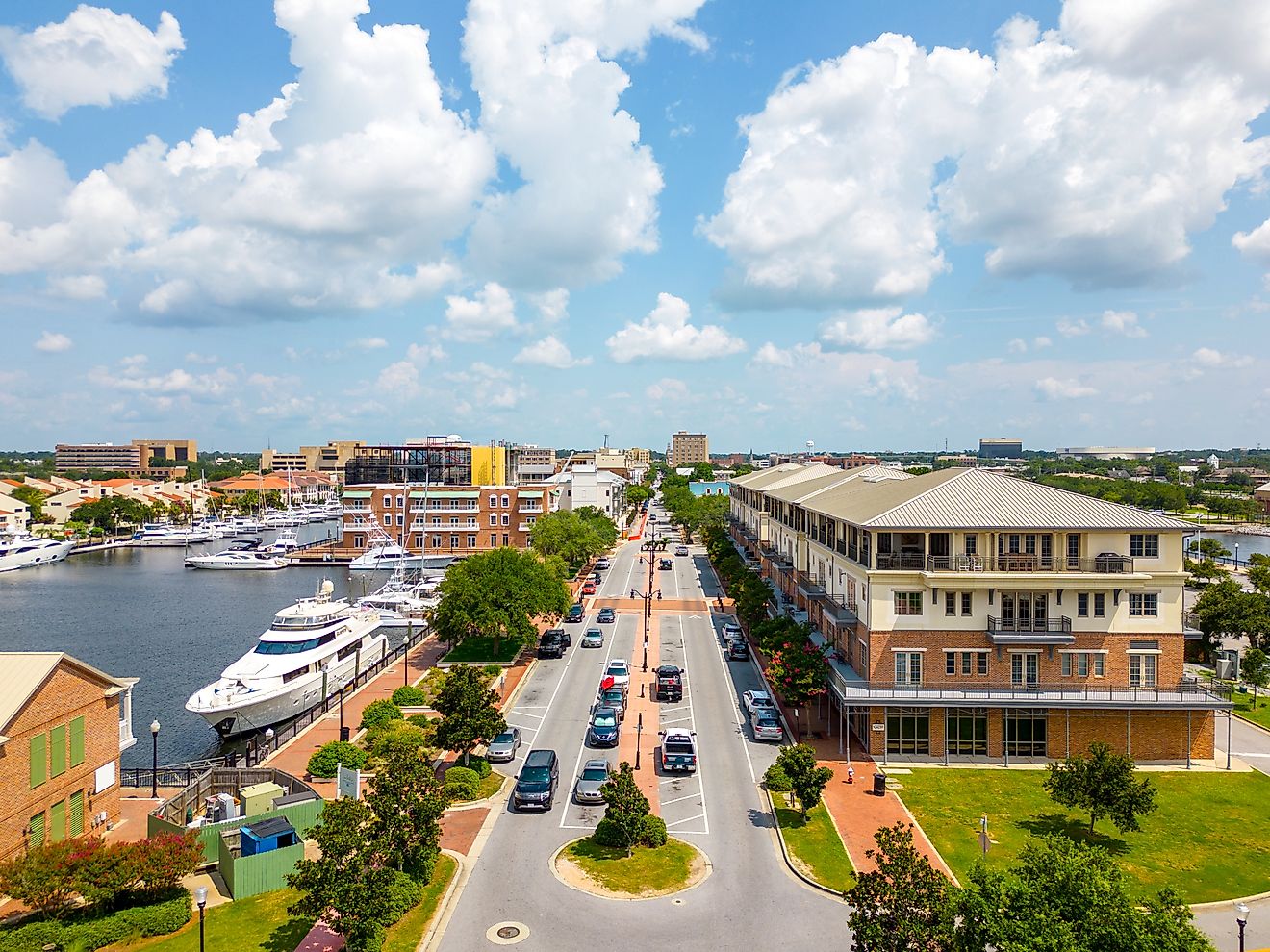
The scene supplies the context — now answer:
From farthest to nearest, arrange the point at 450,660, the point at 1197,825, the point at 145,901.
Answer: the point at 450,660
the point at 1197,825
the point at 145,901

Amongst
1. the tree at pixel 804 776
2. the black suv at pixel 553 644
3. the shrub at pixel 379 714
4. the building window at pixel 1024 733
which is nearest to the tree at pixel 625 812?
the tree at pixel 804 776

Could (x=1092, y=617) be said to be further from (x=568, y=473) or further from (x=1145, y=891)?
(x=568, y=473)

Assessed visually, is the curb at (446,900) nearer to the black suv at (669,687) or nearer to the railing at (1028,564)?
the black suv at (669,687)

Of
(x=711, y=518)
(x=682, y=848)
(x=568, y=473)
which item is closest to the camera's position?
(x=682, y=848)

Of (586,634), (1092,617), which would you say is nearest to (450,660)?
(586,634)

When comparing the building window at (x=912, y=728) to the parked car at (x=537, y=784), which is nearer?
the parked car at (x=537, y=784)

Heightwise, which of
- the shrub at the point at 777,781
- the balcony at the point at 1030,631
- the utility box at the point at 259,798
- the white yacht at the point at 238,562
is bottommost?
the white yacht at the point at 238,562

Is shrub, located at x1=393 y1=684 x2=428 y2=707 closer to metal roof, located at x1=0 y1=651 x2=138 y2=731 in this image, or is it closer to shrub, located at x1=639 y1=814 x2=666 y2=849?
metal roof, located at x1=0 y1=651 x2=138 y2=731
